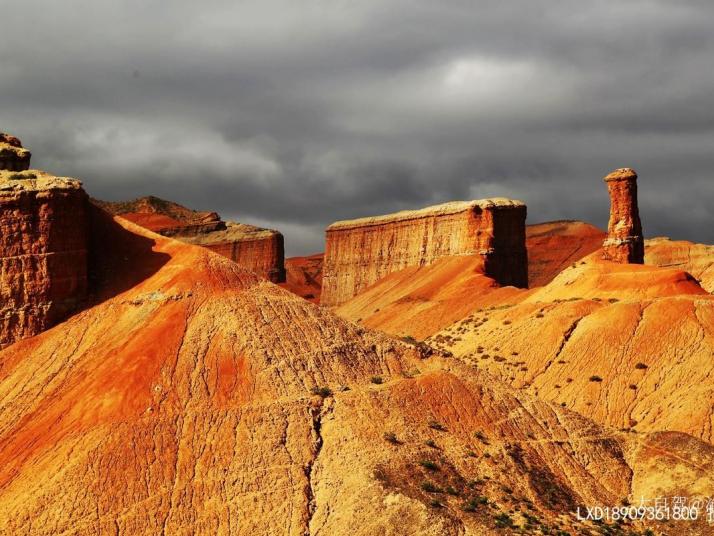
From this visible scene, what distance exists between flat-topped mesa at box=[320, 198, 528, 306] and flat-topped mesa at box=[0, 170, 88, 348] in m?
57.0

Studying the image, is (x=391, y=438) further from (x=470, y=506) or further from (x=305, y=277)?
(x=305, y=277)

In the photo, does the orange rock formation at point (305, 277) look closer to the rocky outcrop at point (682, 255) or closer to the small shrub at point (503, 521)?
the rocky outcrop at point (682, 255)

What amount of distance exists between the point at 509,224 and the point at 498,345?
37.0 m

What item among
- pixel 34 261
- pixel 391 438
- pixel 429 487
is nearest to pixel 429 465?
pixel 429 487

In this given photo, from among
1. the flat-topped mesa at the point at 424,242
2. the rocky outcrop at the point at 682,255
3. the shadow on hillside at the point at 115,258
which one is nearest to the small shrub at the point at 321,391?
the shadow on hillside at the point at 115,258

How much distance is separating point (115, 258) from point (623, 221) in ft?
135

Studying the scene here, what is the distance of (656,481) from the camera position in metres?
43.6

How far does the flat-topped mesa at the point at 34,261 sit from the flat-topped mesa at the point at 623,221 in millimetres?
42930

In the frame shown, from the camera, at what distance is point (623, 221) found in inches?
3162

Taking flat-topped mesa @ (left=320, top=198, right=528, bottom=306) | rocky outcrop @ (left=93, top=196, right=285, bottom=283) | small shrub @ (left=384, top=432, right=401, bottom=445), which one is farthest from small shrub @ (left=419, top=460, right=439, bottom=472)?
rocky outcrop @ (left=93, top=196, right=285, bottom=283)

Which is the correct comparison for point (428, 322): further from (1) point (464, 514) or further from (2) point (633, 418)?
(1) point (464, 514)

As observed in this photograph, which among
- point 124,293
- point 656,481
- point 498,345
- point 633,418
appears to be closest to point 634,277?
point 498,345

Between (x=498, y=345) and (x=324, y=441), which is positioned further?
(x=498, y=345)

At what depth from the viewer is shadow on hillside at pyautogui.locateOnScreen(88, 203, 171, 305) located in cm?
4994
